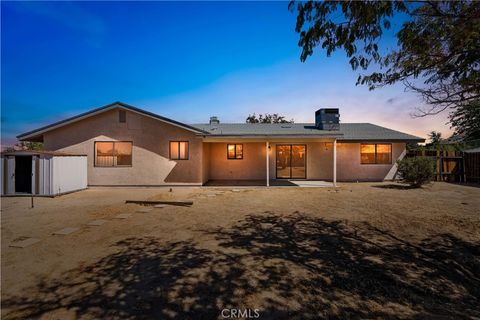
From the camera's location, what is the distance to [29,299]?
9.45 feet

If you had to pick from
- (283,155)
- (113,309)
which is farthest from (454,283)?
(283,155)

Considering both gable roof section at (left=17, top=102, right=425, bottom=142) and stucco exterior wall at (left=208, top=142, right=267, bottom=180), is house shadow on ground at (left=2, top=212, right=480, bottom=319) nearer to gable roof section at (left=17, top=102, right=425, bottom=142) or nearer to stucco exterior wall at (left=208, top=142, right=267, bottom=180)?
gable roof section at (left=17, top=102, right=425, bottom=142)

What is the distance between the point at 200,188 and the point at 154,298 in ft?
30.6

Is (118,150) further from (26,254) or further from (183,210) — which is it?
(26,254)

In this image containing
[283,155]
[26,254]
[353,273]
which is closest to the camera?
[353,273]

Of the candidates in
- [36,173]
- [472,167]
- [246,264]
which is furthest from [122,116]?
[472,167]

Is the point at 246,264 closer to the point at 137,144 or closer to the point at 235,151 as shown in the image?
the point at 137,144

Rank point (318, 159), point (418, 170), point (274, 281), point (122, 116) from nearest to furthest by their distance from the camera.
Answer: point (274, 281)
point (418, 170)
point (122, 116)
point (318, 159)

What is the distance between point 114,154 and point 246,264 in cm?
1152

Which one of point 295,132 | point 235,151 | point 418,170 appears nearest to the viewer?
point 418,170

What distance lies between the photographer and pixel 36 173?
32.9ft

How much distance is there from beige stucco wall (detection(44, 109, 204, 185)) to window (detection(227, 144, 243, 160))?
3.06 m

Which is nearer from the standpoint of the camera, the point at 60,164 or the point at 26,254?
the point at 26,254

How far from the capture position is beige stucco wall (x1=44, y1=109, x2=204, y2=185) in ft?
41.0
